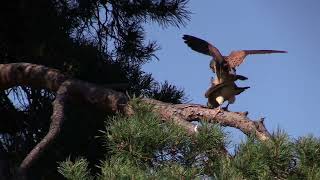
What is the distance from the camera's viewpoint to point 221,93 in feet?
→ 6.57

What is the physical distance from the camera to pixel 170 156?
1344mm

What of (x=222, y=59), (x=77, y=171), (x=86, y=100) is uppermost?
(x=222, y=59)

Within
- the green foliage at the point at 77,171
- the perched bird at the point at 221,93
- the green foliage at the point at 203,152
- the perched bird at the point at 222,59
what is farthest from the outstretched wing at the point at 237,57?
the green foliage at the point at 77,171

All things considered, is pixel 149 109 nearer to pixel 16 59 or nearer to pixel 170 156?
pixel 170 156

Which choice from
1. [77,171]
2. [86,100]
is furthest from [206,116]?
[77,171]

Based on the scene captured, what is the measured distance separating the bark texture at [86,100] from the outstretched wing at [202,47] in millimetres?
151

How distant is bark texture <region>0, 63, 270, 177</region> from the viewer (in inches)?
71.4

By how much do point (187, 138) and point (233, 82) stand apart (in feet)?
2.00

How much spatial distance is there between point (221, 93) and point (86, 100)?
44 cm

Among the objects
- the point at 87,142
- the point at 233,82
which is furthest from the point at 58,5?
the point at 233,82

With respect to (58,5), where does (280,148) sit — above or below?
below

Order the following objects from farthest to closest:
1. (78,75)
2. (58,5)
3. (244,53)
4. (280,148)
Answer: (58,5)
(78,75)
(244,53)
(280,148)

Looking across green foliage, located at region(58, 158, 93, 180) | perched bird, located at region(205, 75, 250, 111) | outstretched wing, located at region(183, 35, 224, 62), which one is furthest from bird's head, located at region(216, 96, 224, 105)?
green foliage, located at region(58, 158, 93, 180)

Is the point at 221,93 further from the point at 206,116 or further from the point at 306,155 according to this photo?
the point at 306,155
